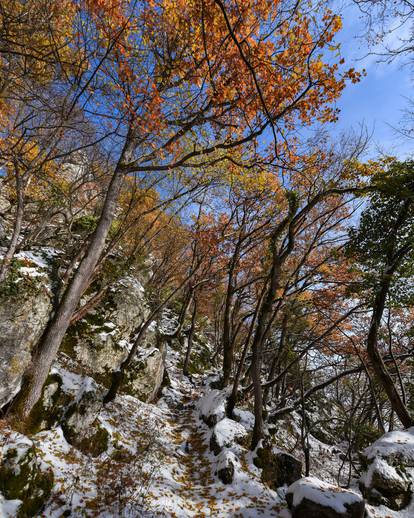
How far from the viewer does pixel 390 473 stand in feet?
18.9

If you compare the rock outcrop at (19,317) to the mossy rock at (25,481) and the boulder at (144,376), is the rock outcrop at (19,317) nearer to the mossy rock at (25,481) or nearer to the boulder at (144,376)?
the mossy rock at (25,481)

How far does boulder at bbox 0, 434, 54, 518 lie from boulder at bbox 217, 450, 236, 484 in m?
3.88

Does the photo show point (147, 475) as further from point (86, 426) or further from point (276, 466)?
point (276, 466)

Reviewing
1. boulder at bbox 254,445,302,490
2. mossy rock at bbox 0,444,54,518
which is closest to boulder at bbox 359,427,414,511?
boulder at bbox 254,445,302,490

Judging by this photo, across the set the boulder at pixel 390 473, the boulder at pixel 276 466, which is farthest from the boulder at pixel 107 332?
the boulder at pixel 390 473

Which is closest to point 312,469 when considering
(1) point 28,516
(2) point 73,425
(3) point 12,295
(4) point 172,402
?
(4) point 172,402

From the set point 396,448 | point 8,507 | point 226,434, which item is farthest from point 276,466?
point 8,507

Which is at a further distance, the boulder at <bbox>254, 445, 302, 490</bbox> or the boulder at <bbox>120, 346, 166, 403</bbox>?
the boulder at <bbox>120, 346, 166, 403</bbox>

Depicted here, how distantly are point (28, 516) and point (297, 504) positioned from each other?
467 cm

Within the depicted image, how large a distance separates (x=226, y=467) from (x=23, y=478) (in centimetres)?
447

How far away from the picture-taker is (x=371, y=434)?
1173cm

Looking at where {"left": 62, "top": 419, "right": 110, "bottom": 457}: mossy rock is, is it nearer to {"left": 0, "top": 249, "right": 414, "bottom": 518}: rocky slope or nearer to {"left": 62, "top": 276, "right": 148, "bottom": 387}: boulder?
{"left": 0, "top": 249, "right": 414, "bottom": 518}: rocky slope

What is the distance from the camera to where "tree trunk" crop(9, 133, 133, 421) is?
17.7 ft

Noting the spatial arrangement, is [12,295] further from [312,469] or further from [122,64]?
[312,469]
